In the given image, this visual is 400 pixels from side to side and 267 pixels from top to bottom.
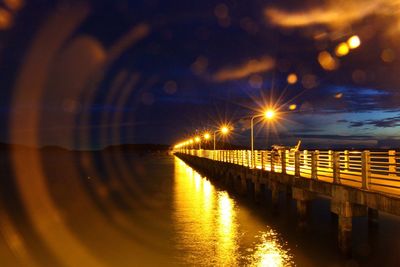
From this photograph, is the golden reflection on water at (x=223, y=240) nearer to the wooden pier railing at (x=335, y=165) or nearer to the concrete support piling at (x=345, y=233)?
the concrete support piling at (x=345, y=233)

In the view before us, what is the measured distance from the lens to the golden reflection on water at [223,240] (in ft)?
55.1

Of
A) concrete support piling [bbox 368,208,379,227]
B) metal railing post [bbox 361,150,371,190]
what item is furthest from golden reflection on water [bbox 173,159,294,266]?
concrete support piling [bbox 368,208,379,227]

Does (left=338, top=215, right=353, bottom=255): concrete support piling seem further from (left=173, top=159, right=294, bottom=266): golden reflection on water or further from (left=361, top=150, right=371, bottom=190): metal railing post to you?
(left=173, top=159, right=294, bottom=266): golden reflection on water

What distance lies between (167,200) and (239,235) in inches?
617

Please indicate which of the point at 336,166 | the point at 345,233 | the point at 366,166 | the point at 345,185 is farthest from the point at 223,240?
the point at 366,166

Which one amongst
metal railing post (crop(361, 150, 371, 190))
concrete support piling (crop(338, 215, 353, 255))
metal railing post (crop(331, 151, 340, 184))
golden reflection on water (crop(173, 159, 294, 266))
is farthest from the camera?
golden reflection on water (crop(173, 159, 294, 266))

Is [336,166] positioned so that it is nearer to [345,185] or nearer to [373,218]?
[345,185]

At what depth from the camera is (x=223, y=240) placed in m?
20.1

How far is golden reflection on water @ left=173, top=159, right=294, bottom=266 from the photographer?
661 inches

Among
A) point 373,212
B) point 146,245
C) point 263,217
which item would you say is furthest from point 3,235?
point 373,212

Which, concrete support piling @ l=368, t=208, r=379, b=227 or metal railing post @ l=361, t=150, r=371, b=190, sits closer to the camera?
metal railing post @ l=361, t=150, r=371, b=190

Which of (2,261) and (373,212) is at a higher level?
(373,212)

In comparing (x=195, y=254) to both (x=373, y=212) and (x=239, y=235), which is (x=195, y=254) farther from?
(x=373, y=212)

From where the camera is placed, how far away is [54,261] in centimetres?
1664
